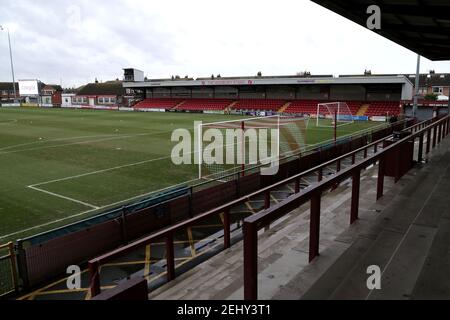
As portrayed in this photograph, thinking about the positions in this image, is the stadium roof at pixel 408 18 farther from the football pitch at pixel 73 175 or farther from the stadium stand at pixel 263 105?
the stadium stand at pixel 263 105

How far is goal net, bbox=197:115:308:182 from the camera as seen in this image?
16.9 metres

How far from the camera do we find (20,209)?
38.9 ft

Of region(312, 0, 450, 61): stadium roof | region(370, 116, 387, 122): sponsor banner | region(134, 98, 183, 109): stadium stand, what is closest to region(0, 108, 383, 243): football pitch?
region(312, 0, 450, 61): stadium roof

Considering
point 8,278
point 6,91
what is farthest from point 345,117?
point 6,91

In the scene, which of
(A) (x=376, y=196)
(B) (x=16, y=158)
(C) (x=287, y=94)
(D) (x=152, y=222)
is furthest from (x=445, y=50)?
(C) (x=287, y=94)

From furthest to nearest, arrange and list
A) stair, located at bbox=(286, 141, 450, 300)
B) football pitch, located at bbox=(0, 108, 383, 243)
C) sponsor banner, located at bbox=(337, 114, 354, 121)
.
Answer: sponsor banner, located at bbox=(337, 114, 354, 121)
football pitch, located at bbox=(0, 108, 383, 243)
stair, located at bbox=(286, 141, 450, 300)

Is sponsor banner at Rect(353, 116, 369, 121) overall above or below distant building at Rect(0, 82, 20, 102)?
below

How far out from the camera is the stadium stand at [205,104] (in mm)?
61484

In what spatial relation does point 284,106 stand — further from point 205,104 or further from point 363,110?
point 205,104

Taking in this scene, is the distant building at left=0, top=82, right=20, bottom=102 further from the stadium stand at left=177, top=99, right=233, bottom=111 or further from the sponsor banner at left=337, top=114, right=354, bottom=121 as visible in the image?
the sponsor banner at left=337, top=114, right=354, bottom=121

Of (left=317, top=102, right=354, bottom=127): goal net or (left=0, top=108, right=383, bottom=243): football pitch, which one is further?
(left=317, top=102, right=354, bottom=127): goal net

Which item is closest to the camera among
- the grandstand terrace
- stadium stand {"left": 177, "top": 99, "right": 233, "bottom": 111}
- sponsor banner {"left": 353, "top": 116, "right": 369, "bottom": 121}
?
sponsor banner {"left": 353, "top": 116, "right": 369, "bottom": 121}

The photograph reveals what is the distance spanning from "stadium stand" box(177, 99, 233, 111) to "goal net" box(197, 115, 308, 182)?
2465cm

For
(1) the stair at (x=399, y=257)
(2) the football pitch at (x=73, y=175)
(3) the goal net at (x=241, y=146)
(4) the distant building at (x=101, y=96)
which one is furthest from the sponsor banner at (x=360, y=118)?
(4) the distant building at (x=101, y=96)
